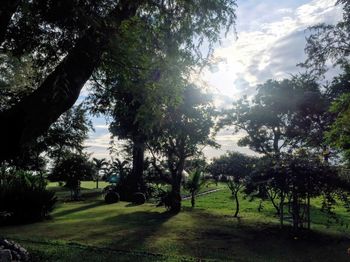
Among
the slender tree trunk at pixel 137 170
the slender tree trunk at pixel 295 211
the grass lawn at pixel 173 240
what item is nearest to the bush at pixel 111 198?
the slender tree trunk at pixel 137 170

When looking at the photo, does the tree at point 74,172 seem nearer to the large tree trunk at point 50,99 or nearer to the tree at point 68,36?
the tree at point 68,36

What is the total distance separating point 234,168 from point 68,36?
15.6 m

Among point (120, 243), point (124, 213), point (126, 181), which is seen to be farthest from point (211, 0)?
point (126, 181)

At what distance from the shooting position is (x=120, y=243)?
39.2ft

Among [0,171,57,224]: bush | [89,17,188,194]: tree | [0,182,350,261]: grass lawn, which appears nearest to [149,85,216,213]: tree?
[0,182,350,261]: grass lawn

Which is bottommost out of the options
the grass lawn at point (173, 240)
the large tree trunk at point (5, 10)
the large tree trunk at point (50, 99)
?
the grass lawn at point (173, 240)

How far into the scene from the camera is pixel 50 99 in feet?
19.4

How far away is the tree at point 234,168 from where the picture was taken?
21.1 m

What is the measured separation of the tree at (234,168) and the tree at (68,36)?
1305cm

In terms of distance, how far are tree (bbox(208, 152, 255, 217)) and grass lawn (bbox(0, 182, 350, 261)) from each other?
383cm

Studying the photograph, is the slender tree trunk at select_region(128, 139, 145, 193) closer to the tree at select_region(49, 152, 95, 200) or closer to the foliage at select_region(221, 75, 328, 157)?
the tree at select_region(49, 152, 95, 200)

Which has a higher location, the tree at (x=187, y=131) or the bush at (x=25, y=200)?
the tree at (x=187, y=131)

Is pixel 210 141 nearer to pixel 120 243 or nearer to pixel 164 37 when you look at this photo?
pixel 120 243

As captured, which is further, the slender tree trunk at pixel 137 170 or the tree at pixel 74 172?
the slender tree trunk at pixel 137 170
